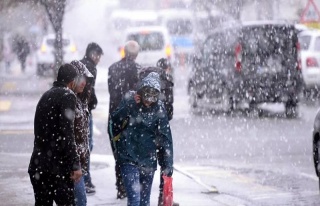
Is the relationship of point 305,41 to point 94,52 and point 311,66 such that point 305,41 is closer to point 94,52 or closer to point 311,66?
point 311,66

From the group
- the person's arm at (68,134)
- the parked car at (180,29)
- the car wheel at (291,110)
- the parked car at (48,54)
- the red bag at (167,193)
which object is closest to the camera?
the person's arm at (68,134)

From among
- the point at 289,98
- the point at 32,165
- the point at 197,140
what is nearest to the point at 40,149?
the point at 32,165

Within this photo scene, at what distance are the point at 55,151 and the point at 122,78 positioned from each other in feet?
14.3

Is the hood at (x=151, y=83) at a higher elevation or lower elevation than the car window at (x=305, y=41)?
higher

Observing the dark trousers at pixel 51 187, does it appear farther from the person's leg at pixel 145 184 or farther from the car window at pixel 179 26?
the car window at pixel 179 26

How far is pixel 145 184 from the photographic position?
9219mm

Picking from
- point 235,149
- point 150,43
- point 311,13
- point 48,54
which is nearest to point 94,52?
point 235,149

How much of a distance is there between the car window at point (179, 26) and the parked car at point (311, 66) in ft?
85.4

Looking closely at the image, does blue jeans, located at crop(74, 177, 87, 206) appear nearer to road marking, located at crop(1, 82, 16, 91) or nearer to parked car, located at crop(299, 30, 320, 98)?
parked car, located at crop(299, 30, 320, 98)

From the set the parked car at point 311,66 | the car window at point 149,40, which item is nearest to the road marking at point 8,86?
the car window at point 149,40

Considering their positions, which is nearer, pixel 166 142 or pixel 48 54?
pixel 166 142

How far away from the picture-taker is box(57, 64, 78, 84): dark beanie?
27.0 ft

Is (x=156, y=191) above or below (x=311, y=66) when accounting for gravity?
below

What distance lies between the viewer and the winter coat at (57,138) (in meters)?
7.98
